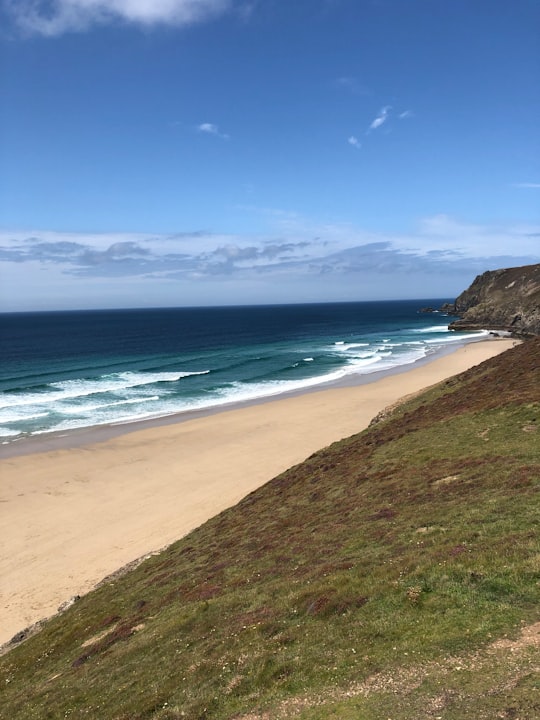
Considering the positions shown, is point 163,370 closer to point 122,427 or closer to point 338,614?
point 122,427

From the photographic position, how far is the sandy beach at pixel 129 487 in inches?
954

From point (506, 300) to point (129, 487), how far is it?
481 ft

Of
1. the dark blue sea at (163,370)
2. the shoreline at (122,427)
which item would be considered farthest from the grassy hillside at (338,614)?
the dark blue sea at (163,370)

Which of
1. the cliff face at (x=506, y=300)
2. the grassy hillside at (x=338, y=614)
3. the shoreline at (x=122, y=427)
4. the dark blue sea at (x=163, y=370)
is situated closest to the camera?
the grassy hillside at (x=338, y=614)

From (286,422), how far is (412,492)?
31.8m

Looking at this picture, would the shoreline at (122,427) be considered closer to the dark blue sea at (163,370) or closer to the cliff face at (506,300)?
the dark blue sea at (163,370)

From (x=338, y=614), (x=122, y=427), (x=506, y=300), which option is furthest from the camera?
(x=506, y=300)

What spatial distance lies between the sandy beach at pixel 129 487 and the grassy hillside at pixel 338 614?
4.18 meters

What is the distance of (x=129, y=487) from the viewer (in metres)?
35.4

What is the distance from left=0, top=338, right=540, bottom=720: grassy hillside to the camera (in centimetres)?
902

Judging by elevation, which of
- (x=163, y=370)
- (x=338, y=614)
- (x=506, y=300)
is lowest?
(x=338, y=614)

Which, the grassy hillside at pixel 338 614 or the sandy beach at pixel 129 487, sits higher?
the grassy hillside at pixel 338 614

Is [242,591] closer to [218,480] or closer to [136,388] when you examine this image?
[218,480]

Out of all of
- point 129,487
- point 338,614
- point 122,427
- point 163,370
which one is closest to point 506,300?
point 163,370
